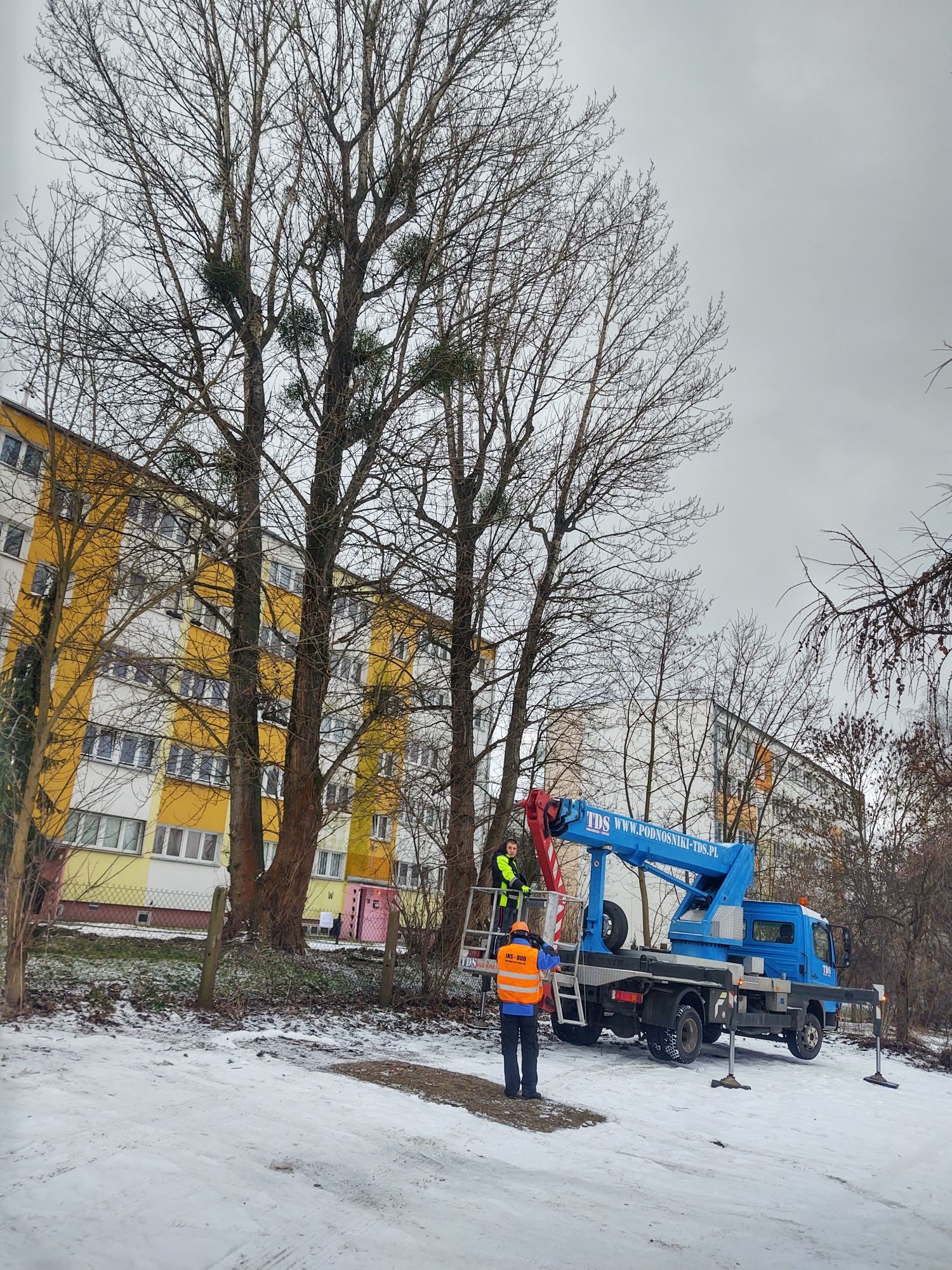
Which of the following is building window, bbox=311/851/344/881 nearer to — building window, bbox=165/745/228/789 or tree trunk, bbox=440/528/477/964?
building window, bbox=165/745/228/789

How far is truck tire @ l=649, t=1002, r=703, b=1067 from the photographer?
47.0 feet

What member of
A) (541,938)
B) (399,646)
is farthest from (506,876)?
(399,646)

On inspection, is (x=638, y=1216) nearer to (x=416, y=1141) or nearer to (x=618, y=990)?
(x=416, y=1141)

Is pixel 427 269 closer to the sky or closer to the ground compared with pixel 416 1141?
closer to the sky

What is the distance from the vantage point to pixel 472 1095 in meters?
9.30

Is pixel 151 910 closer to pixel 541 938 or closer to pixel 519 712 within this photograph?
pixel 519 712

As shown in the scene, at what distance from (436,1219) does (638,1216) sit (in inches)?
53.3

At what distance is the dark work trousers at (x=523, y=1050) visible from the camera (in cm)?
955

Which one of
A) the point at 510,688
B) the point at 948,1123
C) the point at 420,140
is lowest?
the point at 948,1123

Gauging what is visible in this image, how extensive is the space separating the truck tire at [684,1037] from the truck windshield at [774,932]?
394 cm

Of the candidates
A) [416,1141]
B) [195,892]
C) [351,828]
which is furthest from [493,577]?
[351,828]

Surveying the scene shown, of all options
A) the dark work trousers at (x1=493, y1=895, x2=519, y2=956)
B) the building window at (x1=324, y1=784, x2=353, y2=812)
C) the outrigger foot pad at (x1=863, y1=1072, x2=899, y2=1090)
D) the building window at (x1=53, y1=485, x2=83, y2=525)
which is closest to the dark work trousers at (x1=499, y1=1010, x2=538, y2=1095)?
the dark work trousers at (x1=493, y1=895, x2=519, y2=956)

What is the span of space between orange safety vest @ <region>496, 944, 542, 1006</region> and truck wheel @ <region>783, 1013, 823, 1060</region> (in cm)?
976

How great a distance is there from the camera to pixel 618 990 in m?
14.3
